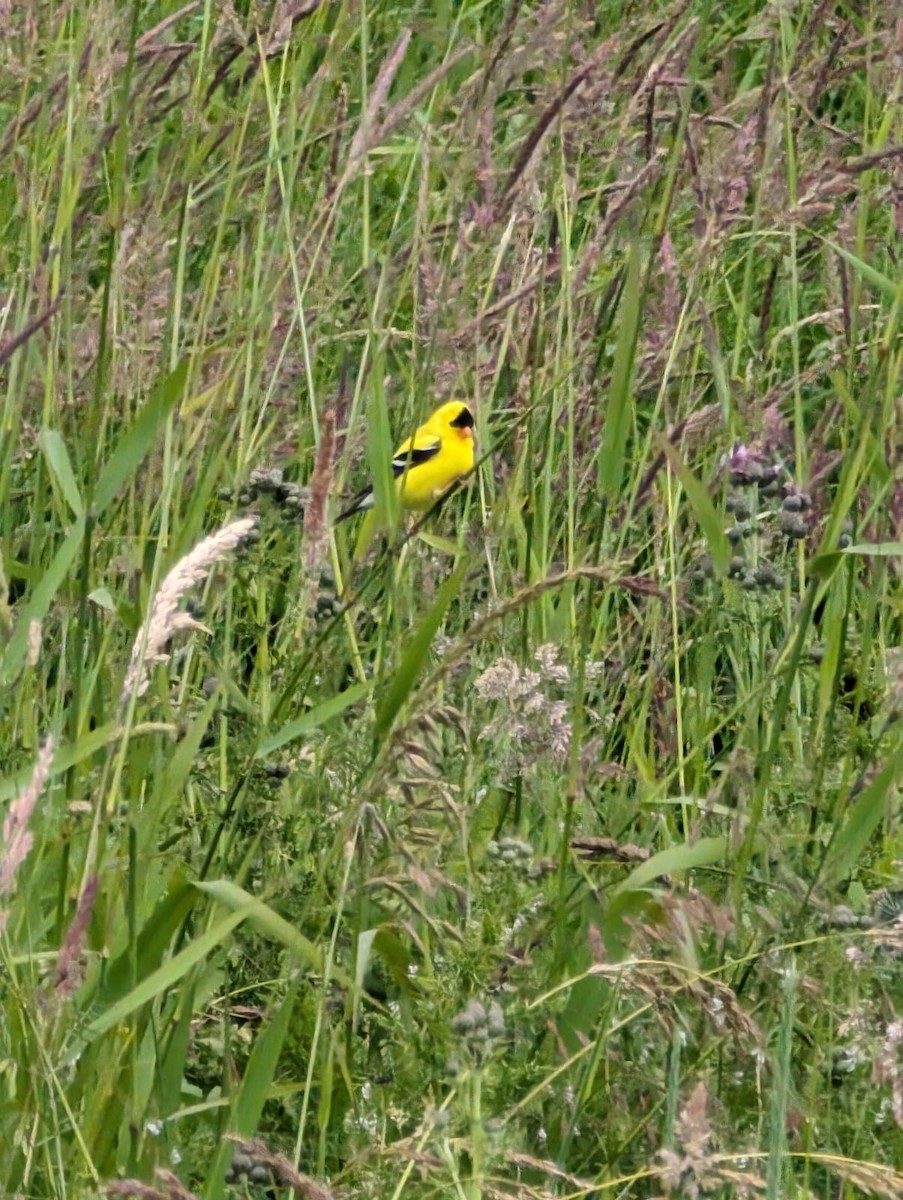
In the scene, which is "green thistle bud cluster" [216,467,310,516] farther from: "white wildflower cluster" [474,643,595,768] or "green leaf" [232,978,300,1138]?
"green leaf" [232,978,300,1138]

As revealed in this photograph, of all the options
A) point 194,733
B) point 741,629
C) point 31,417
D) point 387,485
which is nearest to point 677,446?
point 741,629

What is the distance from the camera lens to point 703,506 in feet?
6.15

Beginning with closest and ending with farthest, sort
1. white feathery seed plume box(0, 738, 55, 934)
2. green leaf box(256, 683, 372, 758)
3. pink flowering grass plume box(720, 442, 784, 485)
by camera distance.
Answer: white feathery seed plume box(0, 738, 55, 934) < green leaf box(256, 683, 372, 758) < pink flowering grass plume box(720, 442, 784, 485)

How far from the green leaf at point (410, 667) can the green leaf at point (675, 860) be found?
0.32 metres

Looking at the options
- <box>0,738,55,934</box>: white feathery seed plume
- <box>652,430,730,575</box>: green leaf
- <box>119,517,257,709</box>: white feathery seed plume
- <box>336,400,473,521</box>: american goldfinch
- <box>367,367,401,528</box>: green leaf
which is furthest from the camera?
<box>336,400,473,521</box>: american goldfinch

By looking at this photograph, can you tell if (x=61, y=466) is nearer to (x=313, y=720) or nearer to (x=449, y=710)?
(x=313, y=720)

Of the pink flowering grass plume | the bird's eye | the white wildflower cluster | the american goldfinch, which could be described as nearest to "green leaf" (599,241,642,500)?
the white wildflower cluster

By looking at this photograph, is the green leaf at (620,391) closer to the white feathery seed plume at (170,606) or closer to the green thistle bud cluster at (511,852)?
the green thistle bud cluster at (511,852)

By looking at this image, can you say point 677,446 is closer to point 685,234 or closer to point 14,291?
point 14,291

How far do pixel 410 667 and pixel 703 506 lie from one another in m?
0.40

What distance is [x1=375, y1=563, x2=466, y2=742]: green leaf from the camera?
1637mm

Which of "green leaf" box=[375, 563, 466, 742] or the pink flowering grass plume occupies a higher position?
"green leaf" box=[375, 563, 466, 742]

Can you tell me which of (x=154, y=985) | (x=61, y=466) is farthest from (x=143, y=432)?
(x=154, y=985)

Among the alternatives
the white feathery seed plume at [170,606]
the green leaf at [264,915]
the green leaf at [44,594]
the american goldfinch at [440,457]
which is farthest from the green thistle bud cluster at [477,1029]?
the american goldfinch at [440,457]
